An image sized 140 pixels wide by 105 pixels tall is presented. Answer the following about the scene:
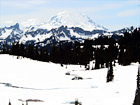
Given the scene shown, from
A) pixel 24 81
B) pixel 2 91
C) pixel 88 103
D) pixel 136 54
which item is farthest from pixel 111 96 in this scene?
A: pixel 136 54

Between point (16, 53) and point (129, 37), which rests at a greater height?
point (129, 37)

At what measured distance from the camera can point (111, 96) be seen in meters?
49.7

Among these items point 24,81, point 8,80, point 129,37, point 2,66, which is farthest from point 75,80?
point 129,37

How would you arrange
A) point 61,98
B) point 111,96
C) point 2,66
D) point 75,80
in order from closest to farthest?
point 111,96, point 61,98, point 75,80, point 2,66

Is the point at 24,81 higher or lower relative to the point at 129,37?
lower

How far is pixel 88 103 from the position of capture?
45.4 metres

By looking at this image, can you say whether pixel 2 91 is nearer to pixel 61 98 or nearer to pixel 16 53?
pixel 61 98

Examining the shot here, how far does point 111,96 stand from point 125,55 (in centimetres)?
6573

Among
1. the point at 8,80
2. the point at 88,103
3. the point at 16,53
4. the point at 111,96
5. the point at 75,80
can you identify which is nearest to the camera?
the point at 88,103

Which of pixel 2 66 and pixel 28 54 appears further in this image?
pixel 28 54

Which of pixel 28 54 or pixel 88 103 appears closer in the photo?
pixel 88 103

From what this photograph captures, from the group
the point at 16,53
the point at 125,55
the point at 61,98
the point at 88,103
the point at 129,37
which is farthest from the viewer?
the point at 129,37

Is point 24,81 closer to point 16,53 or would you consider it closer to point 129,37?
point 16,53

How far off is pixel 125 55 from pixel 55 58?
247ft
